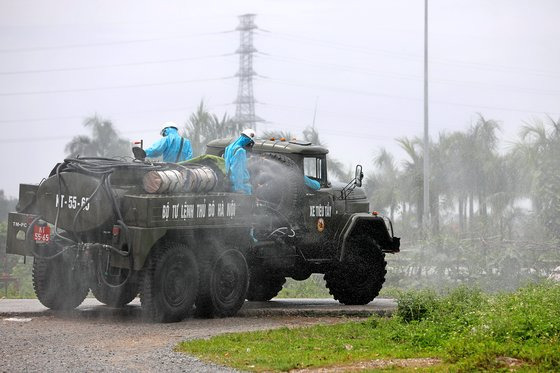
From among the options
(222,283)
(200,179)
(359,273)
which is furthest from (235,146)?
(359,273)

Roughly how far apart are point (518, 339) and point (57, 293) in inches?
314

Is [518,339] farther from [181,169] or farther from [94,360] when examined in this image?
[181,169]

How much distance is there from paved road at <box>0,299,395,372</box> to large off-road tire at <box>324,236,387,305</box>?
31 cm

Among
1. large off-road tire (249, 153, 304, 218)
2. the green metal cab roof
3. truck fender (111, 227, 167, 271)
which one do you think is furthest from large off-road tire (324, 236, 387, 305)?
truck fender (111, 227, 167, 271)

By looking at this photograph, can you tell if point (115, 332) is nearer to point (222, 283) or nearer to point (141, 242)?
point (141, 242)

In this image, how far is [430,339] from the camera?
1270 centimetres

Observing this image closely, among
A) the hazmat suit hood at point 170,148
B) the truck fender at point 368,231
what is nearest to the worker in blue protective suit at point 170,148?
the hazmat suit hood at point 170,148

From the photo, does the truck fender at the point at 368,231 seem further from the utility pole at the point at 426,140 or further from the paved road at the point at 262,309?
the utility pole at the point at 426,140

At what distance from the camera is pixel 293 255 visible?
18.1 metres

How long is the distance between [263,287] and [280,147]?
322 cm

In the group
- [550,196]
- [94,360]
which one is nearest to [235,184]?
[94,360]

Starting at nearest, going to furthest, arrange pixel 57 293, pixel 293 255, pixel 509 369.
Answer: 1. pixel 509 369
2. pixel 57 293
3. pixel 293 255

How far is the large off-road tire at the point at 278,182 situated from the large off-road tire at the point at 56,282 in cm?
329

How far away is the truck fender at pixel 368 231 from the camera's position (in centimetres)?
1873
